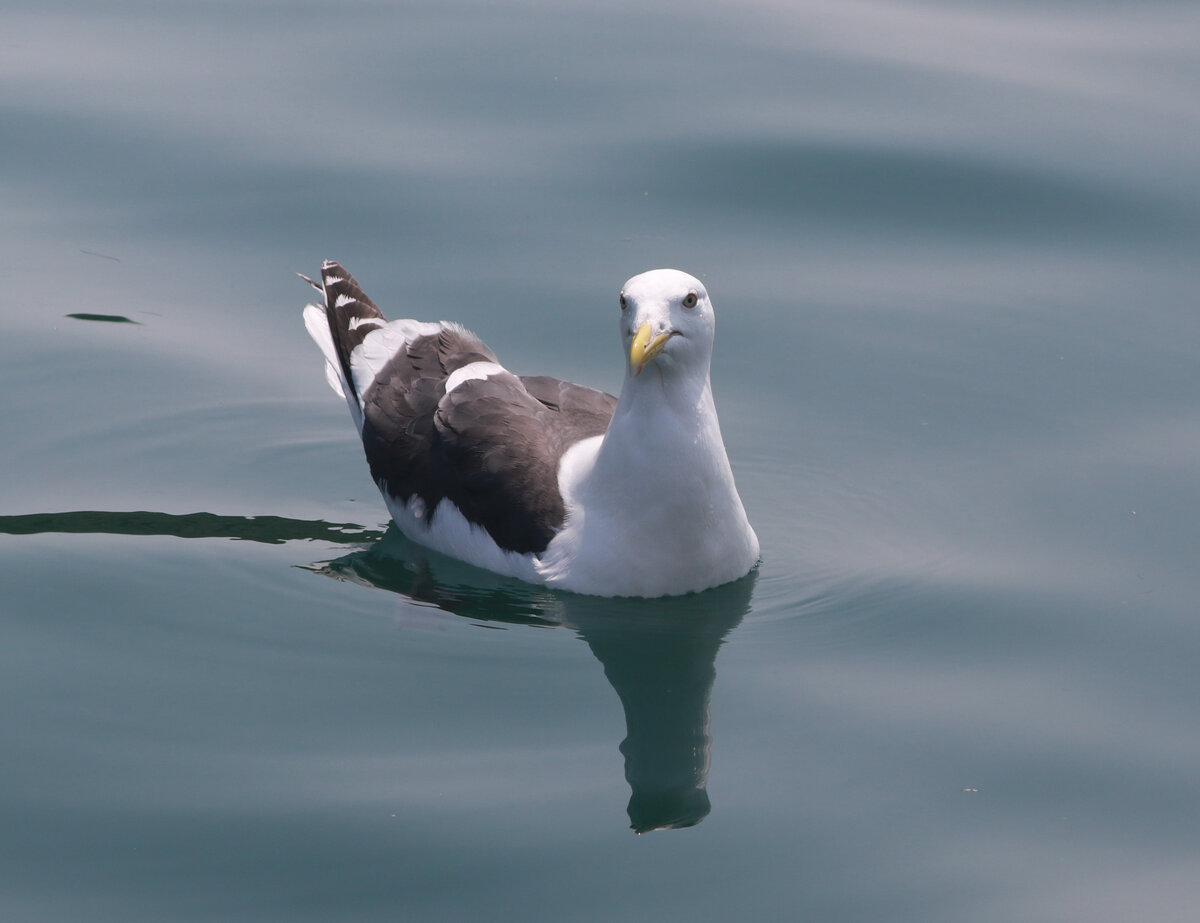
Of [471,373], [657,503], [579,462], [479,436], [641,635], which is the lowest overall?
[641,635]

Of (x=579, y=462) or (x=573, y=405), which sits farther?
(x=573, y=405)

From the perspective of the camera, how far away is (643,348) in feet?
24.0

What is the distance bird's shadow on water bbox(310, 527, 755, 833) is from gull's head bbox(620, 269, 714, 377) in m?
1.08

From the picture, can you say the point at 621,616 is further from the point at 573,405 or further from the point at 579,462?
the point at 573,405

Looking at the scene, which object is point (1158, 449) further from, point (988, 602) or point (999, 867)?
point (999, 867)

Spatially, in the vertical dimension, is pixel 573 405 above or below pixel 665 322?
below

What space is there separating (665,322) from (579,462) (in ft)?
3.46

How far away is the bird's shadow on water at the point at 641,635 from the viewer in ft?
22.2

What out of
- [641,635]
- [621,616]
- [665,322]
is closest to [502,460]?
[621,616]

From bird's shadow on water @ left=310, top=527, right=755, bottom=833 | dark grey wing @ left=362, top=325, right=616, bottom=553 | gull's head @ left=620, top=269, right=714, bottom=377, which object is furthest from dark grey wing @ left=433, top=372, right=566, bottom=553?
gull's head @ left=620, top=269, right=714, bottom=377

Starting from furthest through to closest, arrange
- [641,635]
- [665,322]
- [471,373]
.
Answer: [471,373] < [641,635] < [665,322]

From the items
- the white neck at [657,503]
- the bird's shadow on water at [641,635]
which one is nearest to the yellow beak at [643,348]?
the white neck at [657,503]

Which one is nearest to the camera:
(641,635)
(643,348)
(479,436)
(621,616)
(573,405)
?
(643,348)

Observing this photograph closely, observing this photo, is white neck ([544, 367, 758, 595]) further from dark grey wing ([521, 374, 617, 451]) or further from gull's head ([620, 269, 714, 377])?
dark grey wing ([521, 374, 617, 451])
